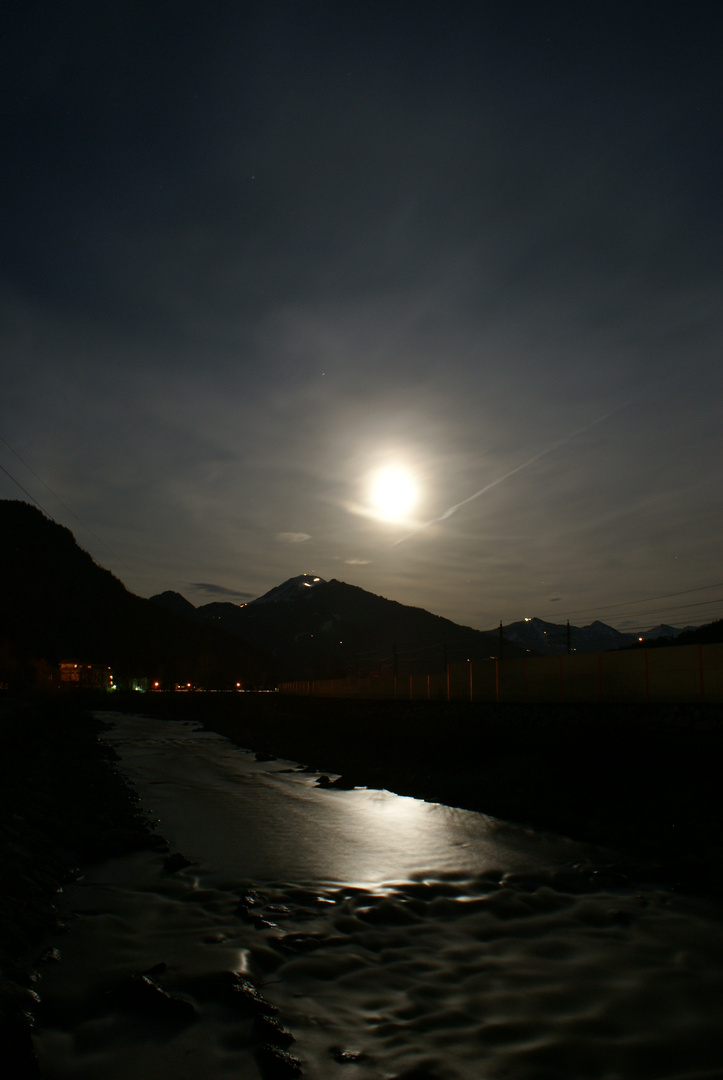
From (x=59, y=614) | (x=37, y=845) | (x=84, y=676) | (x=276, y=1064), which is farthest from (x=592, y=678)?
(x=59, y=614)

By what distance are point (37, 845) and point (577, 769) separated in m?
15.3

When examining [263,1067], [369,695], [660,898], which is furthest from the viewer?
[369,695]

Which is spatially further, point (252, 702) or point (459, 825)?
point (252, 702)

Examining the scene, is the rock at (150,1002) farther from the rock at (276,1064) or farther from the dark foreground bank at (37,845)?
the rock at (276,1064)

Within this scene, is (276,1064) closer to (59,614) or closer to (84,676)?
(84,676)

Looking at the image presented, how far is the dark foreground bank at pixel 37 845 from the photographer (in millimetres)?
5922

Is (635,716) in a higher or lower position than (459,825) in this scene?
higher

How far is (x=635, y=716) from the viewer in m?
22.1

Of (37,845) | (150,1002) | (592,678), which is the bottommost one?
(150,1002)

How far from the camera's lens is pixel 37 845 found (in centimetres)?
1189

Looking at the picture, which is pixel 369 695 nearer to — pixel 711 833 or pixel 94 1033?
pixel 711 833

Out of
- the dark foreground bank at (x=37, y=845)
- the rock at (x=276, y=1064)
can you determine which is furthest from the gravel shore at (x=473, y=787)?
the rock at (x=276, y=1064)

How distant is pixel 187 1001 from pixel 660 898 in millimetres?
7704

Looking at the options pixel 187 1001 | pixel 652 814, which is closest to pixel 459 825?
pixel 652 814
